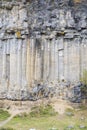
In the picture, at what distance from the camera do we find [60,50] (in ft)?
109

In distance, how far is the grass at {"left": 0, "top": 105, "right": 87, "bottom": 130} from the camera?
26125mm

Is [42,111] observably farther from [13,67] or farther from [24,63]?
[13,67]

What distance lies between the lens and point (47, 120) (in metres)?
28.5

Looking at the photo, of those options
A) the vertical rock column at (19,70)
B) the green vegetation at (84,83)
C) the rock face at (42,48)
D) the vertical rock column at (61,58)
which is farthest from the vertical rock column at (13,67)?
the green vegetation at (84,83)

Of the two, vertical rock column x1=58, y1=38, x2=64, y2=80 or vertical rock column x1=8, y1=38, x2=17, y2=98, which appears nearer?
vertical rock column x1=58, y1=38, x2=64, y2=80

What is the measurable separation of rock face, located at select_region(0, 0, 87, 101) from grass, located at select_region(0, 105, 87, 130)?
2.12 m

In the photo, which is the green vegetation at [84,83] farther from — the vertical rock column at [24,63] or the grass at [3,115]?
the grass at [3,115]

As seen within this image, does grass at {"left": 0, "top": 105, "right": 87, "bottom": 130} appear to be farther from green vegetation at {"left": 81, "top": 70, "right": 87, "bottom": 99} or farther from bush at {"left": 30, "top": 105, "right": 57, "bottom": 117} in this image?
green vegetation at {"left": 81, "top": 70, "right": 87, "bottom": 99}

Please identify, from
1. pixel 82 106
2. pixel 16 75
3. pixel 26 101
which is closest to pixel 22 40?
pixel 16 75

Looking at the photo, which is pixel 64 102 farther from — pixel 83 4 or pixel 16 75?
pixel 83 4

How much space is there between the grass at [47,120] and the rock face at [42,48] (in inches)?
83.7

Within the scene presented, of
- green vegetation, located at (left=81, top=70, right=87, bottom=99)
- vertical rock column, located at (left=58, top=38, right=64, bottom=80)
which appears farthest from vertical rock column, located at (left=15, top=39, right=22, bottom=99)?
green vegetation, located at (left=81, top=70, right=87, bottom=99)

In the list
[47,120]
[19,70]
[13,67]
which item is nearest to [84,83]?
[47,120]

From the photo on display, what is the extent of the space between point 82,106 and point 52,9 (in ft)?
30.2
